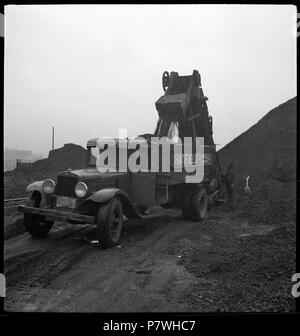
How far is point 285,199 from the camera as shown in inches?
437

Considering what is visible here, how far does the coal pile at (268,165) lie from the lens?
33.8 ft

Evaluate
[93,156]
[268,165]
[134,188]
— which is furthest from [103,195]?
[268,165]

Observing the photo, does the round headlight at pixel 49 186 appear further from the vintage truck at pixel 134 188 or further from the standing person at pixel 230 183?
the standing person at pixel 230 183

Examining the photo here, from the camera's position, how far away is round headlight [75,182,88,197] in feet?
22.3

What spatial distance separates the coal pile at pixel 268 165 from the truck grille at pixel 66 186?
5.20 metres

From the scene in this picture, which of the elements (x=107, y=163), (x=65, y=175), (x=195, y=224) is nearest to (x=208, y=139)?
(x=195, y=224)

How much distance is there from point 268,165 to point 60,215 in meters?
11.6

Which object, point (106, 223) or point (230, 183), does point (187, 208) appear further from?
point (106, 223)

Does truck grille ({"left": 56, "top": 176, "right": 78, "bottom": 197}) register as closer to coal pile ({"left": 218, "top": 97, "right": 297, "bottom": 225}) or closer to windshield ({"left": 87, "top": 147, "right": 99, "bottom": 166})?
windshield ({"left": 87, "top": 147, "right": 99, "bottom": 166})

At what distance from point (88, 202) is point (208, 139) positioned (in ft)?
19.9

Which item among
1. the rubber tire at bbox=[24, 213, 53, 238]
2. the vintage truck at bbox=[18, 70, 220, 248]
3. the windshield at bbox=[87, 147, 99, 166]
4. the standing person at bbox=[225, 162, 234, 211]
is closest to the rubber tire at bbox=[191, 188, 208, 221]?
the vintage truck at bbox=[18, 70, 220, 248]

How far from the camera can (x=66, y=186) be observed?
7164 millimetres

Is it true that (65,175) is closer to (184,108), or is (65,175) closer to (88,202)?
(88,202)
